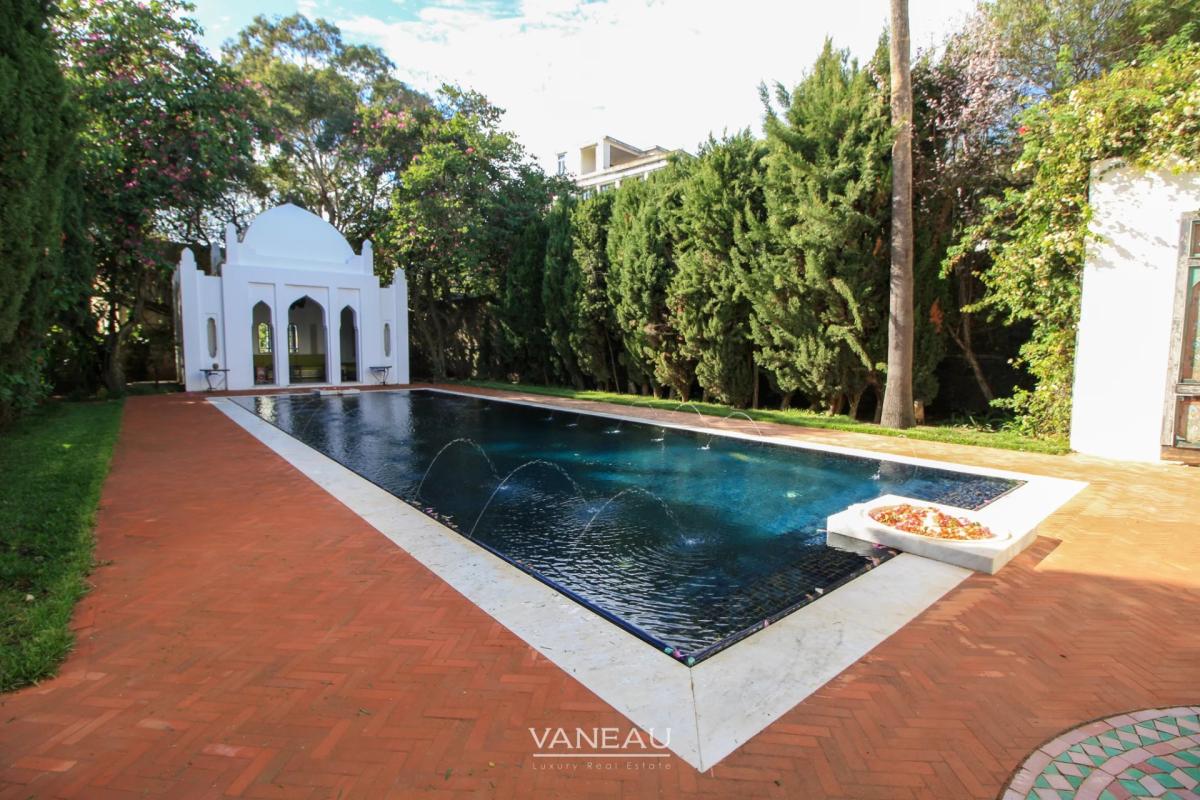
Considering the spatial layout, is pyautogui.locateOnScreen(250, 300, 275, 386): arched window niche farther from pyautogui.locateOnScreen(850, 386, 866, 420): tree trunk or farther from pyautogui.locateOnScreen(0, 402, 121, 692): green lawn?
pyautogui.locateOnScreen(850, 386, 866, 420): tree trunk

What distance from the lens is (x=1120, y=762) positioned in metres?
2.25

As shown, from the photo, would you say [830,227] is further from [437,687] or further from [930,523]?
[437,687]

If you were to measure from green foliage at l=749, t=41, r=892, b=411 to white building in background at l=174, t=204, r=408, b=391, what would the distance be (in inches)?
566

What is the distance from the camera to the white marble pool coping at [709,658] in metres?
2.51

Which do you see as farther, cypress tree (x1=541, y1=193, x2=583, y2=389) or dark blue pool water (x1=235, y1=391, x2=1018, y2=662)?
cypress tree (x1=541, y1=193, x2=583, y2=389)

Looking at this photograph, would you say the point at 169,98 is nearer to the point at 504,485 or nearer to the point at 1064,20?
the point at 504,485

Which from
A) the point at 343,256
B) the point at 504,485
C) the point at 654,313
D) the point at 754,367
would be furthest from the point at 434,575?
the point at 343,256

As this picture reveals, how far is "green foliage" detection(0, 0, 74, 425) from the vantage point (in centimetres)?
542

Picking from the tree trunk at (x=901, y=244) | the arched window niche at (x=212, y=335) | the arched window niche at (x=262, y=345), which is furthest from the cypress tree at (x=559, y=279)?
the arched window niche at (x=212, y=335)

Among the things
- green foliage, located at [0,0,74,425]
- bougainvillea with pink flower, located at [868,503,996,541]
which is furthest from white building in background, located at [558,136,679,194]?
bougainvillea with pink flower, located at [868,503,996,541]

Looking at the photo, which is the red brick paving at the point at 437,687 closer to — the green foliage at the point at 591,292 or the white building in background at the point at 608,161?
the green foliage at the point at 591,292

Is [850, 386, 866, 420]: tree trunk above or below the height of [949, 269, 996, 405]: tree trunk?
below

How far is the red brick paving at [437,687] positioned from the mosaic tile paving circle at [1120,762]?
0.24 feet

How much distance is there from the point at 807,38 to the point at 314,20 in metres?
23.1
